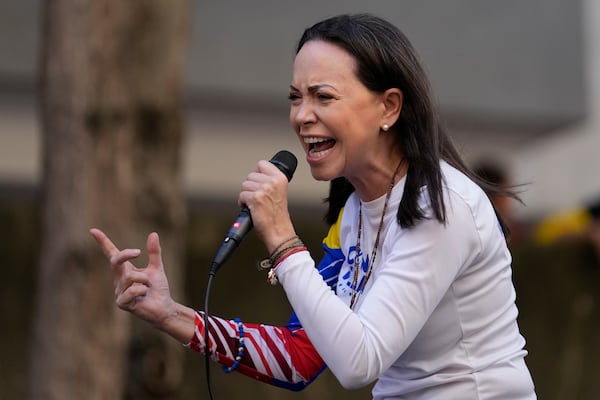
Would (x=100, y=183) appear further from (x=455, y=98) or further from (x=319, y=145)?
(x=455, y=98)

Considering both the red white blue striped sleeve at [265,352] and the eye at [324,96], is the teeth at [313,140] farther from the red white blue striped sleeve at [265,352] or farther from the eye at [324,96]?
the red white blue striped sleeve at [265,352]

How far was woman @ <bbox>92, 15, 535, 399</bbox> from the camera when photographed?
263cm

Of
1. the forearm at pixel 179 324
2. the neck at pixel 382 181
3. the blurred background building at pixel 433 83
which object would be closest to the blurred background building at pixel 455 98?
the blurred background building at pixel 433 83

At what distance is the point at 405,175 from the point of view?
2918 millimetres

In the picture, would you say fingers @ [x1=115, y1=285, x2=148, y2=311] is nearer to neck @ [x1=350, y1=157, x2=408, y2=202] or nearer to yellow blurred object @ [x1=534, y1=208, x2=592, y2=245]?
neck @ [x1=350, y1=157, x2=408, y2=202]

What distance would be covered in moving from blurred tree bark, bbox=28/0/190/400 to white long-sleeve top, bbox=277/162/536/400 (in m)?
2.99

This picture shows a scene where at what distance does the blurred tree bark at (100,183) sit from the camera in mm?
5730

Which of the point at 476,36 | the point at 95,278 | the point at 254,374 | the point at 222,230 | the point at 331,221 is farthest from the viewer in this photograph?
the point at 476,36

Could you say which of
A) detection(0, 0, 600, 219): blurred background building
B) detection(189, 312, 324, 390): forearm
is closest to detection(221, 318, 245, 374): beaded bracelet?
detection(189, 312, 324, 390): forearm

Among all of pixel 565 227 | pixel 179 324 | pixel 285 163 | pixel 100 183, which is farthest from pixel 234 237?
pixel 565 227

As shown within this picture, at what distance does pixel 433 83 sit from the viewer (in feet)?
32.1

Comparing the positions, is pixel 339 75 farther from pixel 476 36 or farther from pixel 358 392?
pixel 476 36

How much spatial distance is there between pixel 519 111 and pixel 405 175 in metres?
8.66

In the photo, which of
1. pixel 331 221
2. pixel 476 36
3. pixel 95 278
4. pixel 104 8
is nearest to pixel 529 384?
pixel 331 221
